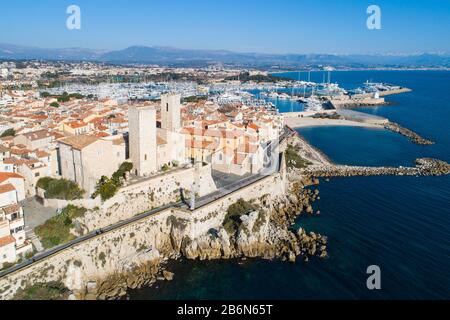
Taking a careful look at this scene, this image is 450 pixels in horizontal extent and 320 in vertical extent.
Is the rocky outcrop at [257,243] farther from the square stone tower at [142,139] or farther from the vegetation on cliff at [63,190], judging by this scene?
the vegetation on cliff at [63,190]

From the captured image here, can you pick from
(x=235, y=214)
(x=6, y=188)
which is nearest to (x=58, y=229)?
(x=6, y=188)

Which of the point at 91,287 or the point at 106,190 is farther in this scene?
the point at 106,190

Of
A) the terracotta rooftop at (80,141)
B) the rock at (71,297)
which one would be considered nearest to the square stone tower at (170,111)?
the terracotta rooftop at (80,141)

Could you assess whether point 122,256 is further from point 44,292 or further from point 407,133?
point 407,133

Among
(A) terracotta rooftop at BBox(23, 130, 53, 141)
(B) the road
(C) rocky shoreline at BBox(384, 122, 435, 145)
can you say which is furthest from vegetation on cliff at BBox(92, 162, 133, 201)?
(C) rocky shoreline at BBox(384, 122, 435, 145)

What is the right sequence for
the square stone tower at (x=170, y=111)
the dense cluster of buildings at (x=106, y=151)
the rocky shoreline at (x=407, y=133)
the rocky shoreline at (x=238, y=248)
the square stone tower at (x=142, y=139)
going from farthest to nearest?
the rocky shoreline at (x=407, y=133)
the square stone tower at (x=170, y=111)
the square stone tower at (x=142, y=139)
the dense cluster of buildings at (x=106, y=151)
the rocky shoreline at (x=238, y=248)

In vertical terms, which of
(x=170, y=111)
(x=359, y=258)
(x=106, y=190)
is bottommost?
(x=359, y=258)
